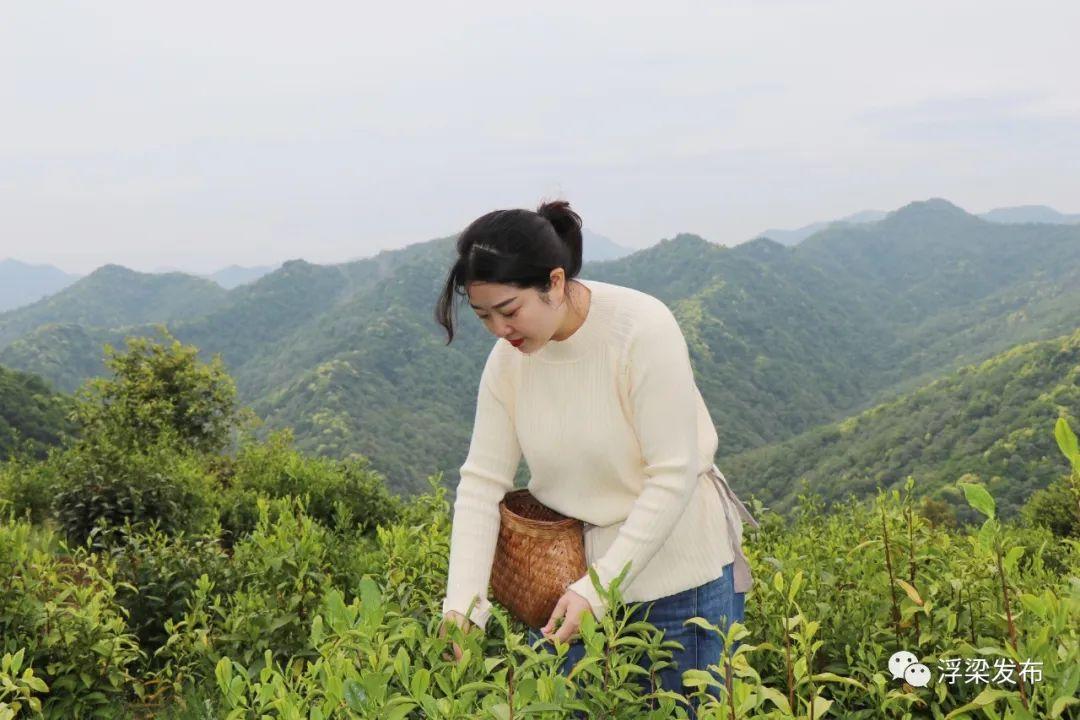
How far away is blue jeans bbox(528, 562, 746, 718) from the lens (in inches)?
81.7

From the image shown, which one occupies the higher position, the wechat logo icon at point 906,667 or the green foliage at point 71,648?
the wechat logo icon at point 906,667

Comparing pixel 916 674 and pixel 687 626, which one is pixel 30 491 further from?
pixel 916 674

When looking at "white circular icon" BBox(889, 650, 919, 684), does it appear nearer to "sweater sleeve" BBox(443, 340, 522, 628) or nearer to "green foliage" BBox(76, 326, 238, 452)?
"sweater sleeve" BBox(443, 340, 522, 628)

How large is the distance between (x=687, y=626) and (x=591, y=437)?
1.90 feet

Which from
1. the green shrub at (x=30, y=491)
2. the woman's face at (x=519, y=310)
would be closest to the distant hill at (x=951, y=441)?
the green shrub at (x=30, y=491)

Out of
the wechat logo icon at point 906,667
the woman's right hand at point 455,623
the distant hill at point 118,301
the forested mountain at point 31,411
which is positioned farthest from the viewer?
the distant hill at point 118,301

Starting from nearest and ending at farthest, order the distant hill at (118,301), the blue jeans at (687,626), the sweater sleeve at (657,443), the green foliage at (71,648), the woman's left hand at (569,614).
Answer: the woman's left hand at (569,614), the sweater sleeve at (657,443), the blue jeans at (687,626), the green foliage at (71,648), the distant hill at (118,301)

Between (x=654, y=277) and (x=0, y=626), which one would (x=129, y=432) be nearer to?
(x=0, y=626)

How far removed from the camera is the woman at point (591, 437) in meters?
1.94

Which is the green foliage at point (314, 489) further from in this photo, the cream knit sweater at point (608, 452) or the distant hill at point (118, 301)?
the distant hill at point (118, 301)

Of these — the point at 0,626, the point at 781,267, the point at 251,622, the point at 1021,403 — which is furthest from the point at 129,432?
the point at 781,267

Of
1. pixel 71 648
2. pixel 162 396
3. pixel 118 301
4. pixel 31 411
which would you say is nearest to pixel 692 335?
pixel 31 411

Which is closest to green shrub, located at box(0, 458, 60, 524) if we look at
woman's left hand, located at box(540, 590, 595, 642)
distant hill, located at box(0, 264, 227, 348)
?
woman's left hand, located at box(540, 590, 595, 642)

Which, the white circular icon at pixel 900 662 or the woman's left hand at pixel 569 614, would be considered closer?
the white circular icon at pixel 900 662
